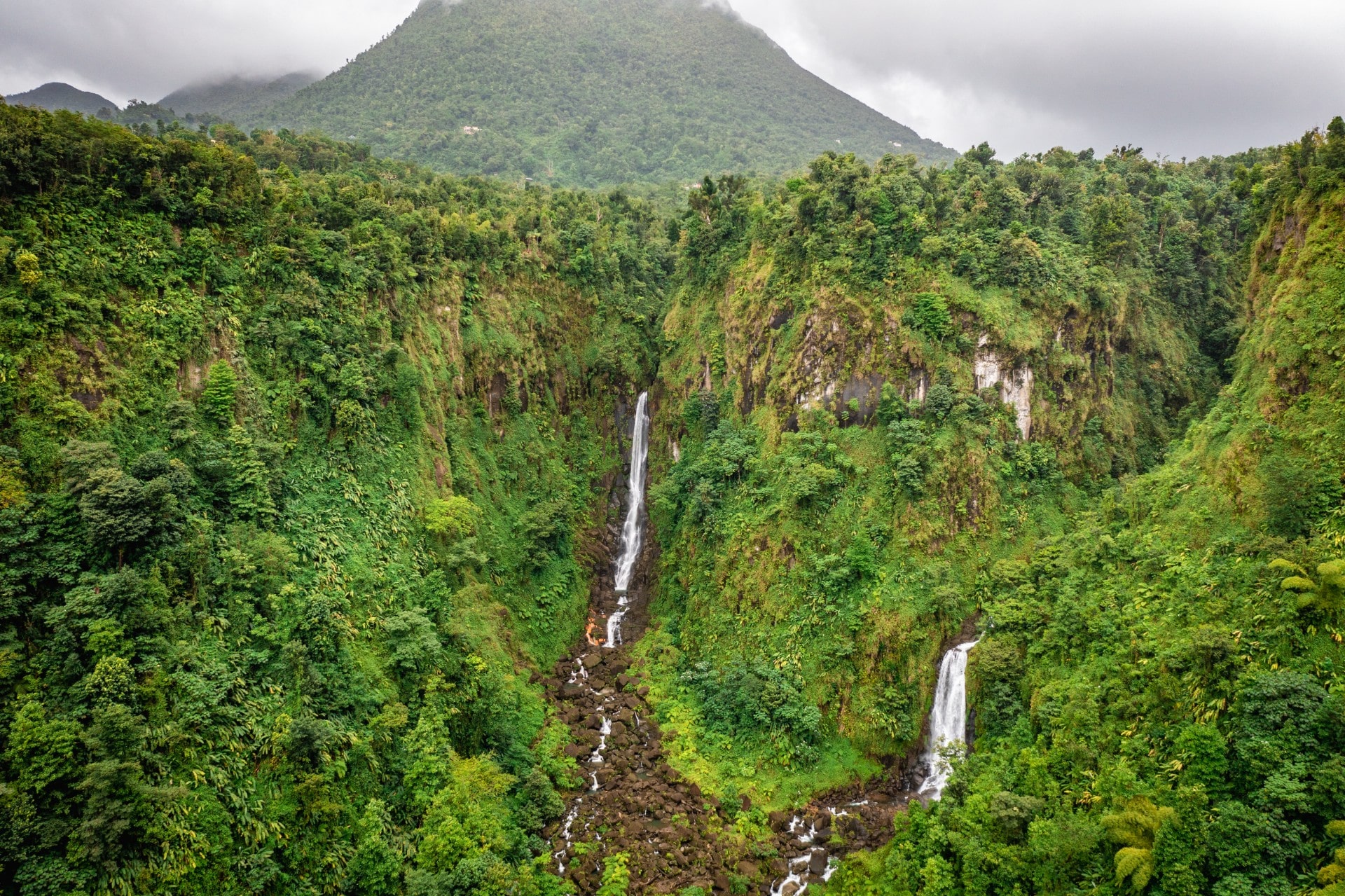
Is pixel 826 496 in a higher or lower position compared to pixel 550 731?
higher

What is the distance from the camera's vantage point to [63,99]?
94625 millimetres

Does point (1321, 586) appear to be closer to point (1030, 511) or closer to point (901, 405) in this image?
point (1030, 511)

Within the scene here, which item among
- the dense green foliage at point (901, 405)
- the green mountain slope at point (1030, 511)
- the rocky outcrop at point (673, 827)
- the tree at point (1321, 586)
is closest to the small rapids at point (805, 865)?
the rocky outcrop at point (673, 827)

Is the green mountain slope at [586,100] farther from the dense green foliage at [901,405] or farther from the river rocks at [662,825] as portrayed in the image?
the river rocks at [662,825]

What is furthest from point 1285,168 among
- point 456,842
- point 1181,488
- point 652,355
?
point 456,842

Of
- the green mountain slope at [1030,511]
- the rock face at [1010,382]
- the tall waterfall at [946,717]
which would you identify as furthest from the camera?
the rock face at [1010,382]

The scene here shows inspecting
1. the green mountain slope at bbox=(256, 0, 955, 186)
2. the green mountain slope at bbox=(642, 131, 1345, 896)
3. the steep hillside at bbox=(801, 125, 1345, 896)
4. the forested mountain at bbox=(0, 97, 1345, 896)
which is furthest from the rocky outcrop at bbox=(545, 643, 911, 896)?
the green mountain slope at bbox=(256, 0, 955, 186)

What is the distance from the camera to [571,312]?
158 feet

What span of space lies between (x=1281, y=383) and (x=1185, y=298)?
18.8 m

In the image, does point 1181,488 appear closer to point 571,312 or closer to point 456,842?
point 456,842

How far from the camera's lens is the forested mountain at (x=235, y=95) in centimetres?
10519

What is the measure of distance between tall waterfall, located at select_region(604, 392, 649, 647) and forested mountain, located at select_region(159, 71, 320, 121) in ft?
290

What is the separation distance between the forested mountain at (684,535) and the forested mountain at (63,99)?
229 feet

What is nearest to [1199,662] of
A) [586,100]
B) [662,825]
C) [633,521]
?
[662,825]
